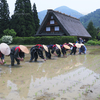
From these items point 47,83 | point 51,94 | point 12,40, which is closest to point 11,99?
point 51,94

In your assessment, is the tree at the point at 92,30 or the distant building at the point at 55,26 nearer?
the distant building at the point at 55,26

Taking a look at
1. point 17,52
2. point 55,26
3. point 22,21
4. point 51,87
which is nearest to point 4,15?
point 22,21

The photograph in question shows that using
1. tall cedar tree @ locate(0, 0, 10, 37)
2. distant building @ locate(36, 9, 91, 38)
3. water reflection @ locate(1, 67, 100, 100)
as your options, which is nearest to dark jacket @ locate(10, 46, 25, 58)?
water reflection @ locate(1, 67, 100, 100)

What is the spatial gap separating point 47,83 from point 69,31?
24057 millimetres

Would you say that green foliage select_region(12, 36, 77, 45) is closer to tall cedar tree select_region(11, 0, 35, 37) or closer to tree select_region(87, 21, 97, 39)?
tall cedar tree select_region(11, 0, 35, 37)

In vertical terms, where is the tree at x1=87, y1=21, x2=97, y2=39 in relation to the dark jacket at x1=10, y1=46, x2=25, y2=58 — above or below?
above

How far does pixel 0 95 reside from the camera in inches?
153

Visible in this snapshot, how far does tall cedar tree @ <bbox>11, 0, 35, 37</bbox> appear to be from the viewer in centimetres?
3644

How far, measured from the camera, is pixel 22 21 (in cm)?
3662

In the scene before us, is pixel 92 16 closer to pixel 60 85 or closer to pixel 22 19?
pixel 22 19

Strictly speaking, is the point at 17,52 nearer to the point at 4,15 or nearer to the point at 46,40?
the point at 46,40

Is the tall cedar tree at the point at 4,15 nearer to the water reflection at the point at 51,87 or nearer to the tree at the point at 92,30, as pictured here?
the tree at the point at 92,30

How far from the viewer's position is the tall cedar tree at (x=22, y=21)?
36438 mm


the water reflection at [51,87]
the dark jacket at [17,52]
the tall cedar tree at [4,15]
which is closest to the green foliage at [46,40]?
the tall cedar tree at [4,15]
